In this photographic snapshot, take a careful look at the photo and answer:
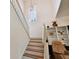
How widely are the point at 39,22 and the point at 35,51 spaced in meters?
3.16

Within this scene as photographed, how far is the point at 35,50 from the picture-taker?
5520 mm

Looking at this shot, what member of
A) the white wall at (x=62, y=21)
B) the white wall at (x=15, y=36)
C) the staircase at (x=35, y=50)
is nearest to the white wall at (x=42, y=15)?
the white wall at (x=62, y=21)

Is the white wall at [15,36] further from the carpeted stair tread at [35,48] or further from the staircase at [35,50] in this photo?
the carpeted stair tread at [35,48]

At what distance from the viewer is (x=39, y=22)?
8.30m

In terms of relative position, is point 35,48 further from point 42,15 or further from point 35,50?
point 42,15

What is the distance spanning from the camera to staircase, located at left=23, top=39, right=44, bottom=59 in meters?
5.02

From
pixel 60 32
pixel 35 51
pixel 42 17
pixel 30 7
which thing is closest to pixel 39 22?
pixel 42 17

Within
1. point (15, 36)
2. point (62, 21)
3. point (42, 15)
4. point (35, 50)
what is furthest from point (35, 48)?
point (42, 15)

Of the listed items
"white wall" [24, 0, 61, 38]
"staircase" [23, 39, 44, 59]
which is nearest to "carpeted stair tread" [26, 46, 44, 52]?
"staircase" [23, 39, 44, 59]

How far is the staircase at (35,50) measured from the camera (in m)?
5.02

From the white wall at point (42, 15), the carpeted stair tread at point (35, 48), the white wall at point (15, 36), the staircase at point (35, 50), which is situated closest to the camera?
the white wall at point (15, 36)

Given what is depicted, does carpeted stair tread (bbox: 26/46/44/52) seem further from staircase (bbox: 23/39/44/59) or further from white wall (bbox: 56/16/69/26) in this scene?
white wall (bbox: 56/16/69/26)
